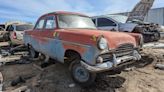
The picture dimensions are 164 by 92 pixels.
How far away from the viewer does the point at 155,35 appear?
392 inches

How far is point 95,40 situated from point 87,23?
2257mm

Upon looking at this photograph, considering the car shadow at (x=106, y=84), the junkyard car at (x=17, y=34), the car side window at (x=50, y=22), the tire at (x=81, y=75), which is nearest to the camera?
the tire at (x=81, y=75)

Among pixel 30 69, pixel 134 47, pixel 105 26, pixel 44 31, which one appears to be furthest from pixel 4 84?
pixel 105 26

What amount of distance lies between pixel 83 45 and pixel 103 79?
147cm

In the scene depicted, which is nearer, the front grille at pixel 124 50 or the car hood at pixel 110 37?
the car hood at pixel 110 37

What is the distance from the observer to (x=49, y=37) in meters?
6.30

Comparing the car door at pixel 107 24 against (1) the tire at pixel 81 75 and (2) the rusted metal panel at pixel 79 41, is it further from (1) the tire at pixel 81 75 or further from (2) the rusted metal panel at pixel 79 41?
(1) the tire at pixel 81 75

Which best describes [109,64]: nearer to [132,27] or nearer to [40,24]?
[40,24]

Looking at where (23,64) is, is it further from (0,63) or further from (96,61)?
(96,61)

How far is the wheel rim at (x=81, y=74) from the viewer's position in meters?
4.99

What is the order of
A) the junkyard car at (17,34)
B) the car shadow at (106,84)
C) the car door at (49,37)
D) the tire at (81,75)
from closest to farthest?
the tire at (81,75) → the car shadow at (106,84) → the car door at (49,37) → the junkyard car at (17,34)

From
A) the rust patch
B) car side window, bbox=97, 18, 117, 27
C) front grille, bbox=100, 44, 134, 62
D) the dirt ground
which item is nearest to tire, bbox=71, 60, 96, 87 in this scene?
the dirt ground

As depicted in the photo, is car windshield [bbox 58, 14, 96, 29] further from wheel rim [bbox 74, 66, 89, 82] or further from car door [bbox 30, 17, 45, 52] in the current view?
wheel rim [bbox 74, 66, 89, 82]

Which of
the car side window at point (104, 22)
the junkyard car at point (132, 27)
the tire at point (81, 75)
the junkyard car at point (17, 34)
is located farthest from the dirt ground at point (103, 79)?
the junkyard car at point (17, 34)
